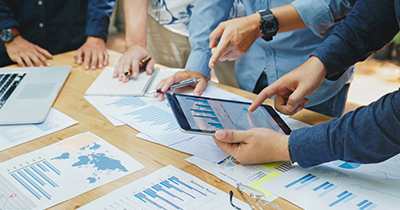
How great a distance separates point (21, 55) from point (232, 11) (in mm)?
973

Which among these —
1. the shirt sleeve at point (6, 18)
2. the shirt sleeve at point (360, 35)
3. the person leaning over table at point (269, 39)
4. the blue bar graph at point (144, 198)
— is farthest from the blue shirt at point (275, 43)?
the shirt sleeve at point (6, 18)

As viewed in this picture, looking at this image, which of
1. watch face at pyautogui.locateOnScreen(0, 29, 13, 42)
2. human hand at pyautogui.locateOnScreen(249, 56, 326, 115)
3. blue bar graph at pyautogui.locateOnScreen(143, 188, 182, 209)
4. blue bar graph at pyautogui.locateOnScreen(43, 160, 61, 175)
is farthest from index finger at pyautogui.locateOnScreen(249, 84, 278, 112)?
watch face at pyautogui.locateOnScreen(0, 29, 13, 42)

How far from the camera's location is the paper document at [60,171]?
2.06ft

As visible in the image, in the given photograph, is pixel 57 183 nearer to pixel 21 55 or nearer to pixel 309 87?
pixel 309 87

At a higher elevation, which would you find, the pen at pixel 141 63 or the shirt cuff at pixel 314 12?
the shirt cuff at pixel 314 12

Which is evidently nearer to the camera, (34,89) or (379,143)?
(379,143)

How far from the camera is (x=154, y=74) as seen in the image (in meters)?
1.30

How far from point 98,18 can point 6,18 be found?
1.39 feet

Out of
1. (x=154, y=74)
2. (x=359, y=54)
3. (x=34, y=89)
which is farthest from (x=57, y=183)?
(x=359, y=54)

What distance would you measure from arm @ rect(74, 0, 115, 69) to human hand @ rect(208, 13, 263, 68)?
665 millimetres

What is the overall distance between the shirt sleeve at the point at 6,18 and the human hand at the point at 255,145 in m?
1.27

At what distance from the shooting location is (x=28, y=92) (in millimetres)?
1093

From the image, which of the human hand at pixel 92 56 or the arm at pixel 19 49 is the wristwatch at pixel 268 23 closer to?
the human hand at pixel 92 56

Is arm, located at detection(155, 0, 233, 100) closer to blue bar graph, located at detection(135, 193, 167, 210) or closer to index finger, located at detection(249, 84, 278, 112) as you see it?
index finger, located at detection(249, 84, 278, 112)
